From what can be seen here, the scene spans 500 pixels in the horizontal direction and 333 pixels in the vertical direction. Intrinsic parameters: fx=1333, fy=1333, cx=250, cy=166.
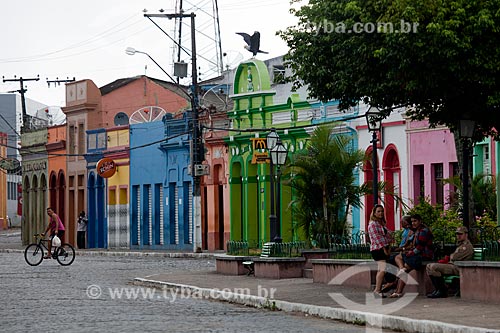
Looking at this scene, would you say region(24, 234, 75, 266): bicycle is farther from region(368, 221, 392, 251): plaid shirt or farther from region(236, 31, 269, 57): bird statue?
region(236, 31, 269, 57): bird statue

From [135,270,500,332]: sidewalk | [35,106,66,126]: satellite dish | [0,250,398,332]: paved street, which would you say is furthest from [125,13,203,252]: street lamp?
[35,106,66,126]: satellite dish

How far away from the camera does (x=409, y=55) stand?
1877 centimetres

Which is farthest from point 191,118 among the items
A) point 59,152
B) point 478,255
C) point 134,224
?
point 478,255

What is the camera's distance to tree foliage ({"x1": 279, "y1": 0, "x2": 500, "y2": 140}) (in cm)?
1838

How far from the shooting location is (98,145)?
194ft

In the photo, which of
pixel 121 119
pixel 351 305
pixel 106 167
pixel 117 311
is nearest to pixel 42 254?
pixel 117 311

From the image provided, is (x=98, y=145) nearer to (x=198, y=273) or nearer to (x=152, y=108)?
(x=152, y=108)

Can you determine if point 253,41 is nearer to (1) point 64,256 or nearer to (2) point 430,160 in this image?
(2) point 430,160

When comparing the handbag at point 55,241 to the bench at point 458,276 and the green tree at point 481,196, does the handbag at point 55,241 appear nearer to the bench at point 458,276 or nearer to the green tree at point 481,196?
the green tree at point 481,196

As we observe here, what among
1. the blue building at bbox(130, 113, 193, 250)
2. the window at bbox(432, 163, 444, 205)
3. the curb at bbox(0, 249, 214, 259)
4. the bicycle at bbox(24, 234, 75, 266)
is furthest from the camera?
the blue building at bbox(130, 113, 193, 250)

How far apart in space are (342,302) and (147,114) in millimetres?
39559

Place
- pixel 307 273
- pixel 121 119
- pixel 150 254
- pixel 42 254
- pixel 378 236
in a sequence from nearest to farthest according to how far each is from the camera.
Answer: pixel 378 236 < pixel 307 273 < pixel 42 254 < pixel 150 254 < pixel 121 119

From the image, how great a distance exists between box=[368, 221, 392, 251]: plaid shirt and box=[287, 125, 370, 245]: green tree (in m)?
7.92

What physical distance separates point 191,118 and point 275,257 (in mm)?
23015
